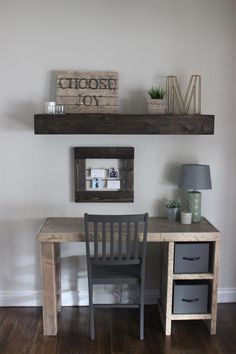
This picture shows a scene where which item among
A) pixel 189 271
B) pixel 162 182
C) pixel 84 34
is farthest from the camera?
pixel 162 182

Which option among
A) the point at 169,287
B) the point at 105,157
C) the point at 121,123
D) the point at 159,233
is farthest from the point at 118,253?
the point at 121,123

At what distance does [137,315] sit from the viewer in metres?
3.03

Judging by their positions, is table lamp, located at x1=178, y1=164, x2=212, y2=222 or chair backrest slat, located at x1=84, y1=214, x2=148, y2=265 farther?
table lamp, located at x1=178, y1=164, x2=212, y2=222

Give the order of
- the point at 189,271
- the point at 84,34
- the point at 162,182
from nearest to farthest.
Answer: the point at 189,271 → the point at 84,34 → the point at 162,182

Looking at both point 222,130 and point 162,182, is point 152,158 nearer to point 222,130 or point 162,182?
point 162,182

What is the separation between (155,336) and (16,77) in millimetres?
2275

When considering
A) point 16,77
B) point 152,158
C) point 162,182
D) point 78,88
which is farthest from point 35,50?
point 162,182

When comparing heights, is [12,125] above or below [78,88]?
below

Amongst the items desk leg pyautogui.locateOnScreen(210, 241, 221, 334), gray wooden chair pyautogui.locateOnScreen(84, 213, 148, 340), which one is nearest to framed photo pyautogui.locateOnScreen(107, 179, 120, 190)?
gray wooden chair pyautogui.locateOnScreen(84, 213, 148, 340)

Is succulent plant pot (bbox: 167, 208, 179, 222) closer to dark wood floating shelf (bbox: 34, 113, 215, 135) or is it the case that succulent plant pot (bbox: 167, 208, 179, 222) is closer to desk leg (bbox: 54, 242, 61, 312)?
dark wood floating shelf (bbox: 34, 113, 215, 135)

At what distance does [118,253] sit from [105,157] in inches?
31.6

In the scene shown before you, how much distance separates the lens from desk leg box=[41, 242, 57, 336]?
8.64 ft

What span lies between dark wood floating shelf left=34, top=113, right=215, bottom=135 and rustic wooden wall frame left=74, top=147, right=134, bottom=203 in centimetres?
27

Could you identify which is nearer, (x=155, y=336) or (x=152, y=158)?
(x=155, y=336)
